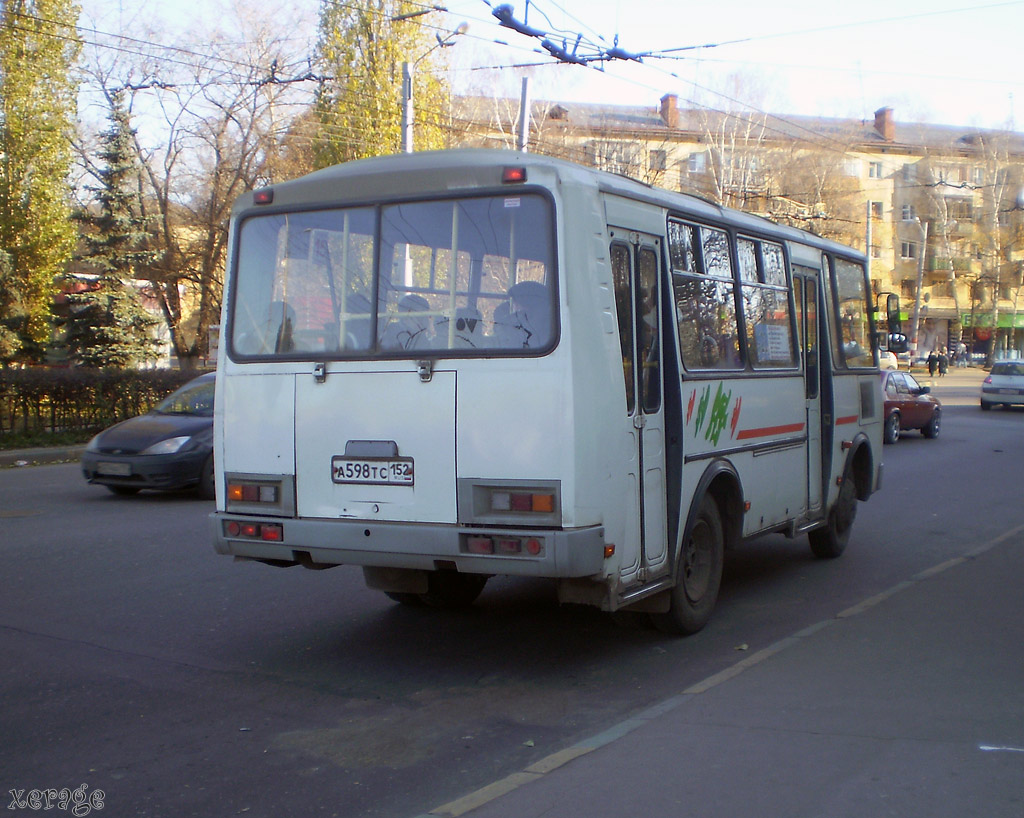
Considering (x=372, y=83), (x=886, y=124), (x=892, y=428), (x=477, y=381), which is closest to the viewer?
(x=477, y=381)

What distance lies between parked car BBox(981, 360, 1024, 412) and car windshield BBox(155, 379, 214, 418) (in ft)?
89.4

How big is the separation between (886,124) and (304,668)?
8323cm

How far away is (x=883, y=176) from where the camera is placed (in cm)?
7756

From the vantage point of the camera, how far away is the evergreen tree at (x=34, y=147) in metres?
27.1

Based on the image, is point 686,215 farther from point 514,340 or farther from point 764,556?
point 764,556

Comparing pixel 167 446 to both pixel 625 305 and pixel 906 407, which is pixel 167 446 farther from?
pixel 906 407

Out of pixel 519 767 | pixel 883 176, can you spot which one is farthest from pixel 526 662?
pixel 883 176

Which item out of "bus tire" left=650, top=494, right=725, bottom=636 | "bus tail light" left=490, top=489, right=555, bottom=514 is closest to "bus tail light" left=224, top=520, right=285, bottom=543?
"bus tail light" left=490, top=489, right=555, bottom=514

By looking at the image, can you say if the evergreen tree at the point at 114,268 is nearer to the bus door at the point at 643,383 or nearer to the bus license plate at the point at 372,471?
the bus license plate at the point at 372,471

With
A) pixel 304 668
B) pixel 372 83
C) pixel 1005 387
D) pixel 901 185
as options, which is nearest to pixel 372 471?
pixel 304 668

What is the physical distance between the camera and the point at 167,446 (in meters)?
13.0

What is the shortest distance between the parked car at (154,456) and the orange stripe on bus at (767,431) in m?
7.31

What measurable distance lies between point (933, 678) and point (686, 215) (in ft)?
10.1

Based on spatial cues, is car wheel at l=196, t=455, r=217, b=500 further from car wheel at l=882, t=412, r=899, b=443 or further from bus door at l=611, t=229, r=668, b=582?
car wheel at l=882, t=412, r=899, b=443
